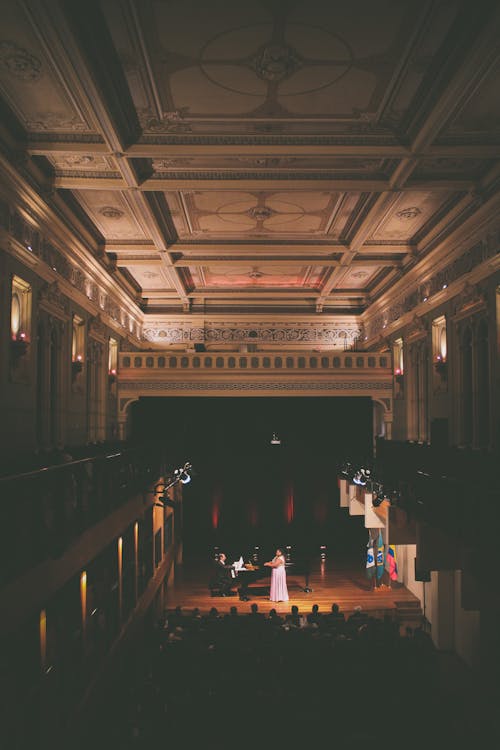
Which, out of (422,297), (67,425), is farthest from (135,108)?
(422,297)

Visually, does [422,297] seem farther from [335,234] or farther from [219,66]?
[219,66]

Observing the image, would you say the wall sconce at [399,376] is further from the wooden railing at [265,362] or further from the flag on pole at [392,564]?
the flag on pole at [392,564]

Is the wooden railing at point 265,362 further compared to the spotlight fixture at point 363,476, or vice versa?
the wooden railing at point 265,362

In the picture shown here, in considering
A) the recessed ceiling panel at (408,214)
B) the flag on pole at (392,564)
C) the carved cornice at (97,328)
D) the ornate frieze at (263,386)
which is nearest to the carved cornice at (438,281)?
the recessed ceiling panel at (408,214)

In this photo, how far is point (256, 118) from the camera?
8.38 m

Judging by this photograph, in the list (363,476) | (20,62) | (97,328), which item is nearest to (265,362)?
(363,476)


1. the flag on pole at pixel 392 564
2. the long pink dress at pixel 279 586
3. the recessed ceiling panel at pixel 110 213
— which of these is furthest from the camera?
the flag on pole at pixel 392 564

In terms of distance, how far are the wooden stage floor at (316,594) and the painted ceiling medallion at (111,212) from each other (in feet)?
34.2

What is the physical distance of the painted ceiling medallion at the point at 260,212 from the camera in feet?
40.8

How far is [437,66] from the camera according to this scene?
7.12m

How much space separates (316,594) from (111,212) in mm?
12054

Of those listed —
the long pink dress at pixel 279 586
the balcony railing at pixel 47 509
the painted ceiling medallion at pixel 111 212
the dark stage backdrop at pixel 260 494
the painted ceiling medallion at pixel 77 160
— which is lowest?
the long pink dress at pixel 279 586

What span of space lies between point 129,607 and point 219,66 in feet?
32.8

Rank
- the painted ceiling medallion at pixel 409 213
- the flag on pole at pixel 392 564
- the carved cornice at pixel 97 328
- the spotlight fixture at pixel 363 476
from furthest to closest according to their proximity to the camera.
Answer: the flag on pole at pixel 392 564, the spotlight fixture at pixel 363 476, the carved cornice at pixel 97 328, the painted ceiling medallion at pixel 409 213
